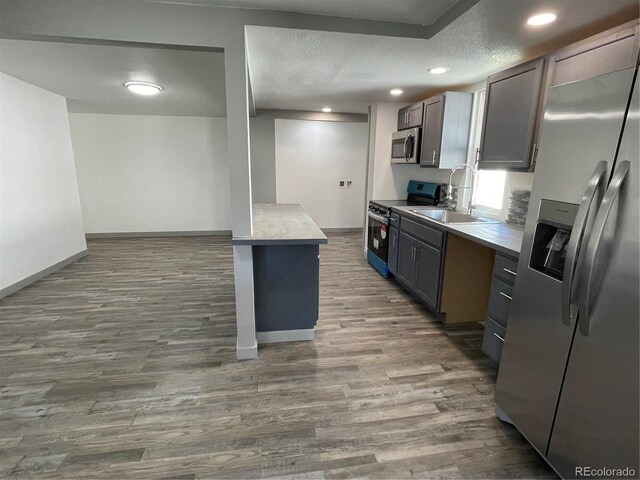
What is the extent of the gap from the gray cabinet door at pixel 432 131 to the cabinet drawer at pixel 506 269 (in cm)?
171

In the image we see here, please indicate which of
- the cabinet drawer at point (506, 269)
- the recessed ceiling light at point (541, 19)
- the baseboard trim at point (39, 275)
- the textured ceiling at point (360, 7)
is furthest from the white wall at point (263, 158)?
the cabinet drawer at point (506, 269)

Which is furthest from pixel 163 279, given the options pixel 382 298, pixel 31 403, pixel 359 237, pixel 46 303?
pixel 359 237

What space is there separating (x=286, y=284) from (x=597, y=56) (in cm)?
247

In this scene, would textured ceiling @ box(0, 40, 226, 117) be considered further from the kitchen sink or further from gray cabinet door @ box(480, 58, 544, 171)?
the kitchen sink

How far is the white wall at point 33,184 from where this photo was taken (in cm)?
336

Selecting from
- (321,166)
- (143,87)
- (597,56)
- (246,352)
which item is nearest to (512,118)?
(597,56)

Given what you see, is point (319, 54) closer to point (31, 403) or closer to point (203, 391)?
point (203, 391)

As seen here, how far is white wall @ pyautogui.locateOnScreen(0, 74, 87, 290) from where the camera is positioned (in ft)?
11.0

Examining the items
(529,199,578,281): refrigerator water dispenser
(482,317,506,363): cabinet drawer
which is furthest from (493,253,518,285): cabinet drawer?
(529,199,578,281): refrigerator water dispenser

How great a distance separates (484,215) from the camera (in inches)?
129

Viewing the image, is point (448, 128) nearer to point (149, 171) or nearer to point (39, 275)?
point (39, 275)

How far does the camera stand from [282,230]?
2.42 metres

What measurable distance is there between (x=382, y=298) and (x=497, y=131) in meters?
1.97

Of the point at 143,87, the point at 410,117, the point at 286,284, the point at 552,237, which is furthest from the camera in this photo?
the point at 410,117
